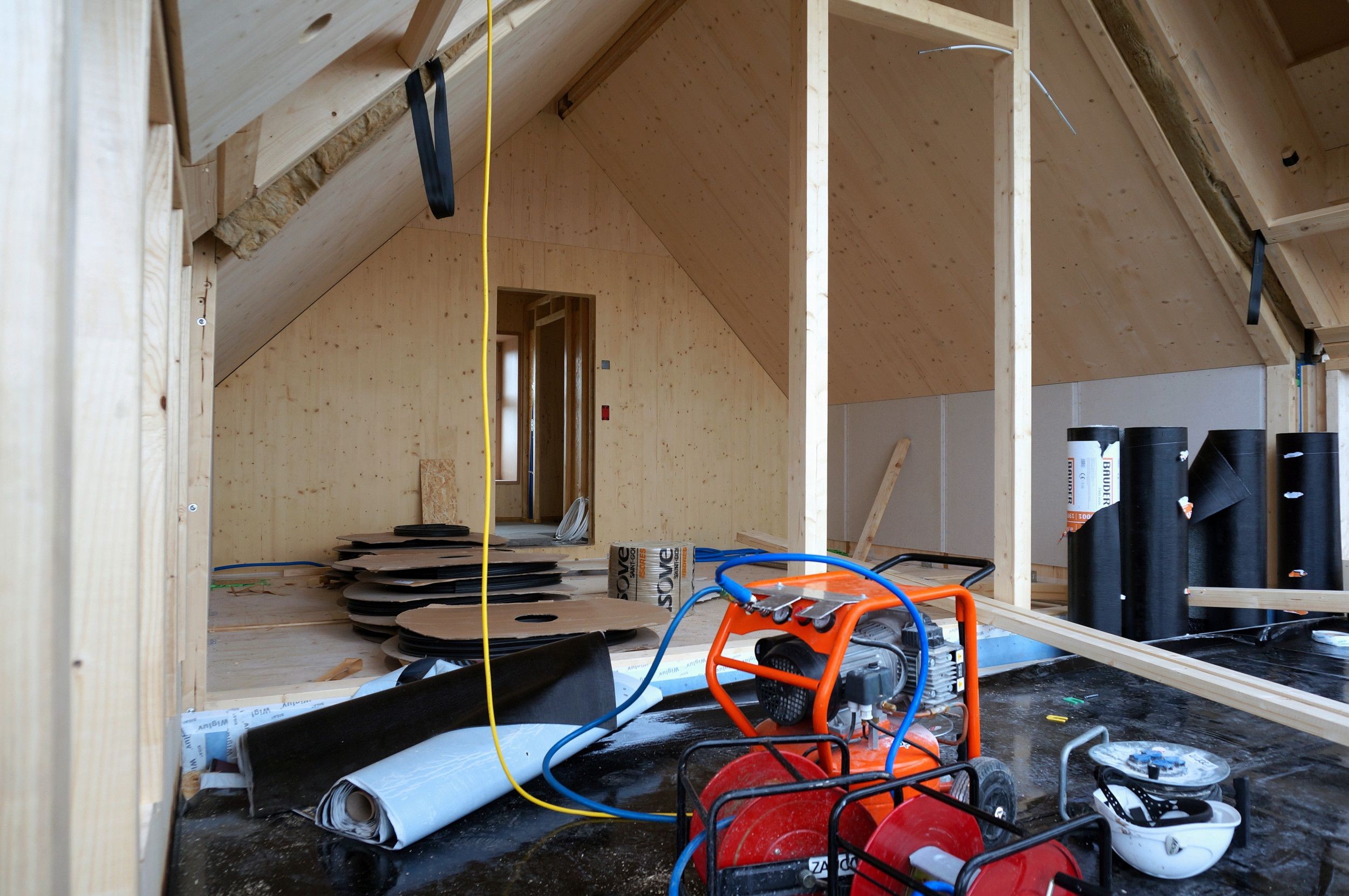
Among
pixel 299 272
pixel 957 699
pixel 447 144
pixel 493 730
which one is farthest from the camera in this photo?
pixel 299 272

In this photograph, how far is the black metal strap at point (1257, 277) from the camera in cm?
415

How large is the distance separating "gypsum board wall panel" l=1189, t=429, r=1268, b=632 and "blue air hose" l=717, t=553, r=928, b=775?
9.74 feet

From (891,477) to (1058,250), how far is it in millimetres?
2339

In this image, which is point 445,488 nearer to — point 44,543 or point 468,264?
point 468,264

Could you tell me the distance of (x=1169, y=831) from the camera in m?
1.75

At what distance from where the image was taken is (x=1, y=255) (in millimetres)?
724

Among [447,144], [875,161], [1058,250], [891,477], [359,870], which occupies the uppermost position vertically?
[875,161]

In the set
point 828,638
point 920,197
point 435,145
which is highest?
point 920,197

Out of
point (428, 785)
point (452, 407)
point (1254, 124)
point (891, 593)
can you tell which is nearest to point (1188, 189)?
point (1254, 124)

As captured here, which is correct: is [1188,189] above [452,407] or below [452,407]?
above

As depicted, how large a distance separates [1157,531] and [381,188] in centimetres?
389

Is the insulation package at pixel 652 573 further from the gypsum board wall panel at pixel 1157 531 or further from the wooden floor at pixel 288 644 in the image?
the gypsum board wall panel at pixel 1157 531

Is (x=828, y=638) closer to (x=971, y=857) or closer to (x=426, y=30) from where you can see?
(x=971, y=857)

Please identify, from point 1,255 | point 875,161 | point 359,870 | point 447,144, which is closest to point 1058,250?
point 875,161
